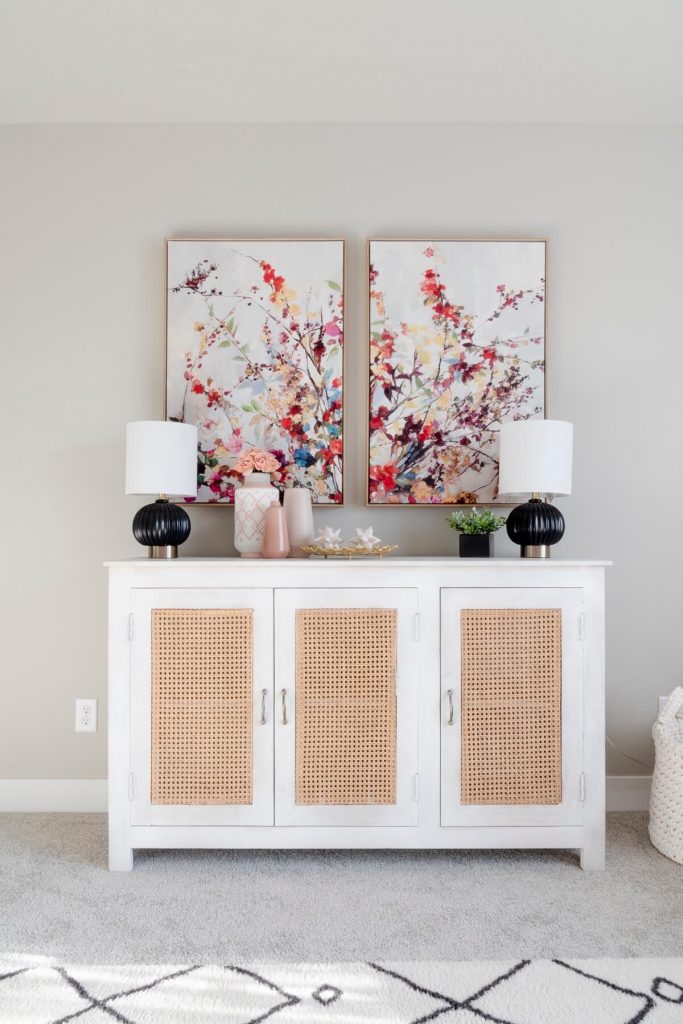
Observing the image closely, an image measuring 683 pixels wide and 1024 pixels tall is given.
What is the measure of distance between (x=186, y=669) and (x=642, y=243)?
2.16 metres

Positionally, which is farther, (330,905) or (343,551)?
(343,551)

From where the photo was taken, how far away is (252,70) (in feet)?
7.29

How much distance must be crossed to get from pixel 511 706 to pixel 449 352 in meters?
1.23

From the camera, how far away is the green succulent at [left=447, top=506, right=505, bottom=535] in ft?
7.45

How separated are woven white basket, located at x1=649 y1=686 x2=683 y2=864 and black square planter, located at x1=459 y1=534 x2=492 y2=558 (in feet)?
2.38

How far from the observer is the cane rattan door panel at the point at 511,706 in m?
2.01

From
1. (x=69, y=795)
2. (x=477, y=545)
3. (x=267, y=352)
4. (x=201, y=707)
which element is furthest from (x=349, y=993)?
(x=267, y=352)

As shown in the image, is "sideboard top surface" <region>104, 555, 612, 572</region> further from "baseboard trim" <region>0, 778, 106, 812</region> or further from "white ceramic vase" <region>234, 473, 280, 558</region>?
"baseboard trim" <region>0, 778, 106, 812</region>

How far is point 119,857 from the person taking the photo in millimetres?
1989

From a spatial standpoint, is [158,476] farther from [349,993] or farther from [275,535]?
[349,993]

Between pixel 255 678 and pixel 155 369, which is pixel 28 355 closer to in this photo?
pixel 155 369

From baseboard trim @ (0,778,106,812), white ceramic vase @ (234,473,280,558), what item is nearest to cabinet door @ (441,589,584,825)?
white ceramic vase @ (234,473,280,558)

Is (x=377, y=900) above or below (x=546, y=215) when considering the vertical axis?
below

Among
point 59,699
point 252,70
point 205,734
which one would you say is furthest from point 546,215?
point 59,699
